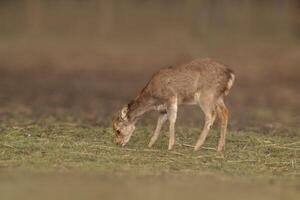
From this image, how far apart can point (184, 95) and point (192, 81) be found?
0.26m

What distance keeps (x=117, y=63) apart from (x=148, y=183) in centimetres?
1741

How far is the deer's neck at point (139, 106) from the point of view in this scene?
14.8 m

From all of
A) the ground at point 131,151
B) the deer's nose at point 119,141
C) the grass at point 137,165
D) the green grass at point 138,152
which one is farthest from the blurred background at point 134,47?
the deer's nose at point 119,141

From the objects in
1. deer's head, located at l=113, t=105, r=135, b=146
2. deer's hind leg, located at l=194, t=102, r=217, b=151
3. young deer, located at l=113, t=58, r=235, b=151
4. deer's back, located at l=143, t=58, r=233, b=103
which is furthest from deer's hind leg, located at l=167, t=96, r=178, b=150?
deer's head, located at l=113, t=105, r=135, b=146

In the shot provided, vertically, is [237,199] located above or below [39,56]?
below

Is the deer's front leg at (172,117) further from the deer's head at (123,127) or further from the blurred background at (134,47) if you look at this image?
the blurred background at (134,47)

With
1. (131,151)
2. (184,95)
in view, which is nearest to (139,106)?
(184,95)

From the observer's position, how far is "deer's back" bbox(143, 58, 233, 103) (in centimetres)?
1427

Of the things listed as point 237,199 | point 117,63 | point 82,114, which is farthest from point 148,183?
point 117,63

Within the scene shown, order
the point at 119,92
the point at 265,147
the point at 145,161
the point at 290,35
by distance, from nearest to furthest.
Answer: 1. the point at 145,161
2. the point at 265,147
3. the point at 119,92
4. the point at 290,35

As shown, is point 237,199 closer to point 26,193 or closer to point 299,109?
point 26,193

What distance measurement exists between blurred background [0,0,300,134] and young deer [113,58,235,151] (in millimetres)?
6726

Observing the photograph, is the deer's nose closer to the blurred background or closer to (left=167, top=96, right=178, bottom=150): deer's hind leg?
(left=167, top=96, right=178, bottom=150): deer's hind leg

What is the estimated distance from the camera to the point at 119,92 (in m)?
24.3
